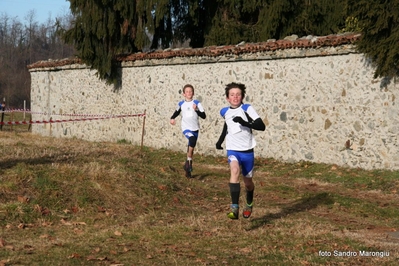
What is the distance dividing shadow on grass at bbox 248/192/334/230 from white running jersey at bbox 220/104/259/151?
1.10 m

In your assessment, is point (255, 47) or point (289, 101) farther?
point (255, 47)

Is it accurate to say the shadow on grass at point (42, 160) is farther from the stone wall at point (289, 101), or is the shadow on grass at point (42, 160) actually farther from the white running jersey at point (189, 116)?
the stone wall at point (289, 101)

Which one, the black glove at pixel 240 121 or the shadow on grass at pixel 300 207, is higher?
the black glove at pixel 240 121

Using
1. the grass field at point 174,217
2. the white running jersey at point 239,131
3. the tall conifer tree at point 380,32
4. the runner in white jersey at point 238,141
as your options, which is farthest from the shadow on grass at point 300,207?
the tall conifer tree at point 380,32

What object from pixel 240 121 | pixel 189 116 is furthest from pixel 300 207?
pixel 189 116

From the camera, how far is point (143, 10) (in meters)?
23.2

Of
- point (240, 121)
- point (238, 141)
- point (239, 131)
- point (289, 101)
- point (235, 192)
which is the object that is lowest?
point (235, 192)

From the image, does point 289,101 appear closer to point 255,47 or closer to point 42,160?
point 255,47

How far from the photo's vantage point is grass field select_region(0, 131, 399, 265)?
24.2ft

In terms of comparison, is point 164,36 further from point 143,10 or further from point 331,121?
point 331,121

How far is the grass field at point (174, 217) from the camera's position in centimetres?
738

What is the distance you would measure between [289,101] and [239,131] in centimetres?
798

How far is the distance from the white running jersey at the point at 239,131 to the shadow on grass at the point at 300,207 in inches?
43.4

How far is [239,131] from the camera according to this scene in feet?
29.5
